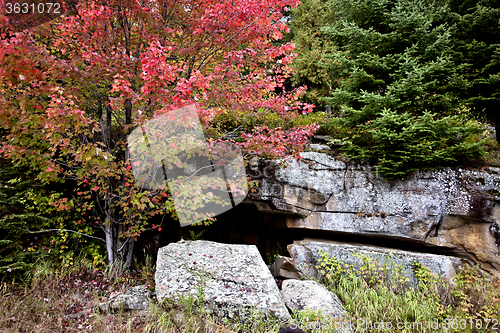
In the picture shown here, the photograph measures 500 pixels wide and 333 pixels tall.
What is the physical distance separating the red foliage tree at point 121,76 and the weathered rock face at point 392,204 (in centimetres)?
147

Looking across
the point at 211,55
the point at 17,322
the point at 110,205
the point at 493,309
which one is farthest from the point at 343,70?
the point at 17,322

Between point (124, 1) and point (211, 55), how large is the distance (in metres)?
1.68

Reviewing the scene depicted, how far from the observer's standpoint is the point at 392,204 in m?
5.92

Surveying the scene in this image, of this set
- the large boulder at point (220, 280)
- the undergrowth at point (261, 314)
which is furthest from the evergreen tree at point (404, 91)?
the large boulder at point (220, 280)

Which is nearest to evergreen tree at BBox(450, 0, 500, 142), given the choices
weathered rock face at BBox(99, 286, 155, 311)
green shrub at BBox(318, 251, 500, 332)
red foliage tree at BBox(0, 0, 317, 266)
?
green shrub at BBox(318, 251, 500, 332)

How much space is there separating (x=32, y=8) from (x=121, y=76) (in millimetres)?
2264

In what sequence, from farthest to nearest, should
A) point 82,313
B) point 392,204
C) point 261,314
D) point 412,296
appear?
1. point 392,204
2. point 412,296
3. point 82,313
4. point 261,314

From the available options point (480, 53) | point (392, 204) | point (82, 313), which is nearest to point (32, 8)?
point (82, 313)

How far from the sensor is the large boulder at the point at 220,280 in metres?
3.95

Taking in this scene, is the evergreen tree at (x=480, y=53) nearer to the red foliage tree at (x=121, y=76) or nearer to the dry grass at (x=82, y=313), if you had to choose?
the red foliage tree at (x=121, y=76)

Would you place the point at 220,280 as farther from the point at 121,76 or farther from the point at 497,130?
the point at 497,130

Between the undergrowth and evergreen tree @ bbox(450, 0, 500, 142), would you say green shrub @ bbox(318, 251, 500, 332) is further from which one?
evergreen tree @ bbox(450, 0, 500, 142)

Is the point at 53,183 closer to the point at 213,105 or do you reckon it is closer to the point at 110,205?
the point at 110,205

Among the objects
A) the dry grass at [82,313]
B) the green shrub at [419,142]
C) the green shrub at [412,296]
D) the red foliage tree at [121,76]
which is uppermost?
the red foliage tree at [121,76]
